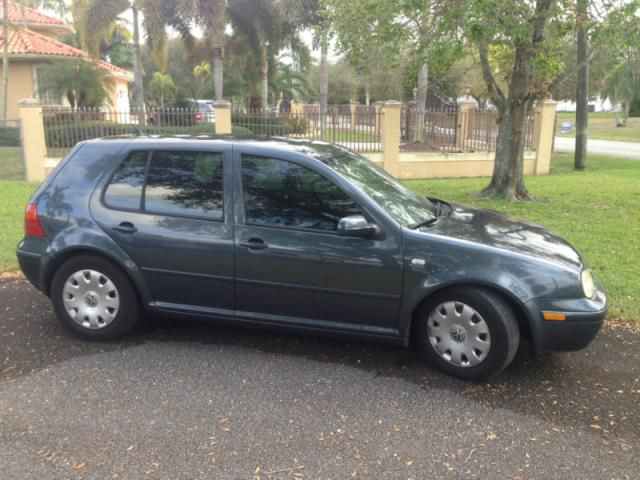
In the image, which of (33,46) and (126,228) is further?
(33,46)

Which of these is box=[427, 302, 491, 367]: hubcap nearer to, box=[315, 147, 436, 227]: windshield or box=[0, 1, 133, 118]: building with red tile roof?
box=[315, 147, 436, 227]: windshield

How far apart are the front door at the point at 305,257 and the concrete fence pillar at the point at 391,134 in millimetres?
11104

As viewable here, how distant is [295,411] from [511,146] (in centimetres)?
910

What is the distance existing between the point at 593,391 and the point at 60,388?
3420 mm

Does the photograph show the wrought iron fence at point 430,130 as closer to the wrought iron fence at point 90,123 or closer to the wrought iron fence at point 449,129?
the wrought iron fence at point 449,129

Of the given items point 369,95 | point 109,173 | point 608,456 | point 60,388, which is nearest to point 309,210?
point 109,173

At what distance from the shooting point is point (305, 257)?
4.00 meters

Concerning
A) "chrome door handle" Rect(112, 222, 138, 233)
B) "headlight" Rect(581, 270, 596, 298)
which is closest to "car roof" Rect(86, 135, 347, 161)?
"chrome door handle" Rect(112, 222, 138, 233)

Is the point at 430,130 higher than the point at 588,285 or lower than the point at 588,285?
higher

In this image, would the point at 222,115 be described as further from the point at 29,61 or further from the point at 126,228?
Result: the point at 29,61

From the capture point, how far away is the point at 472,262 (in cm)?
378

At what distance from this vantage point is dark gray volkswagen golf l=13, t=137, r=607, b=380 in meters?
3.78

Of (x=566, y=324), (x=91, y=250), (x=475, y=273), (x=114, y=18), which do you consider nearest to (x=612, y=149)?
(x=114, y=18)

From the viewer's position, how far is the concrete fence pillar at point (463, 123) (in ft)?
52.2
